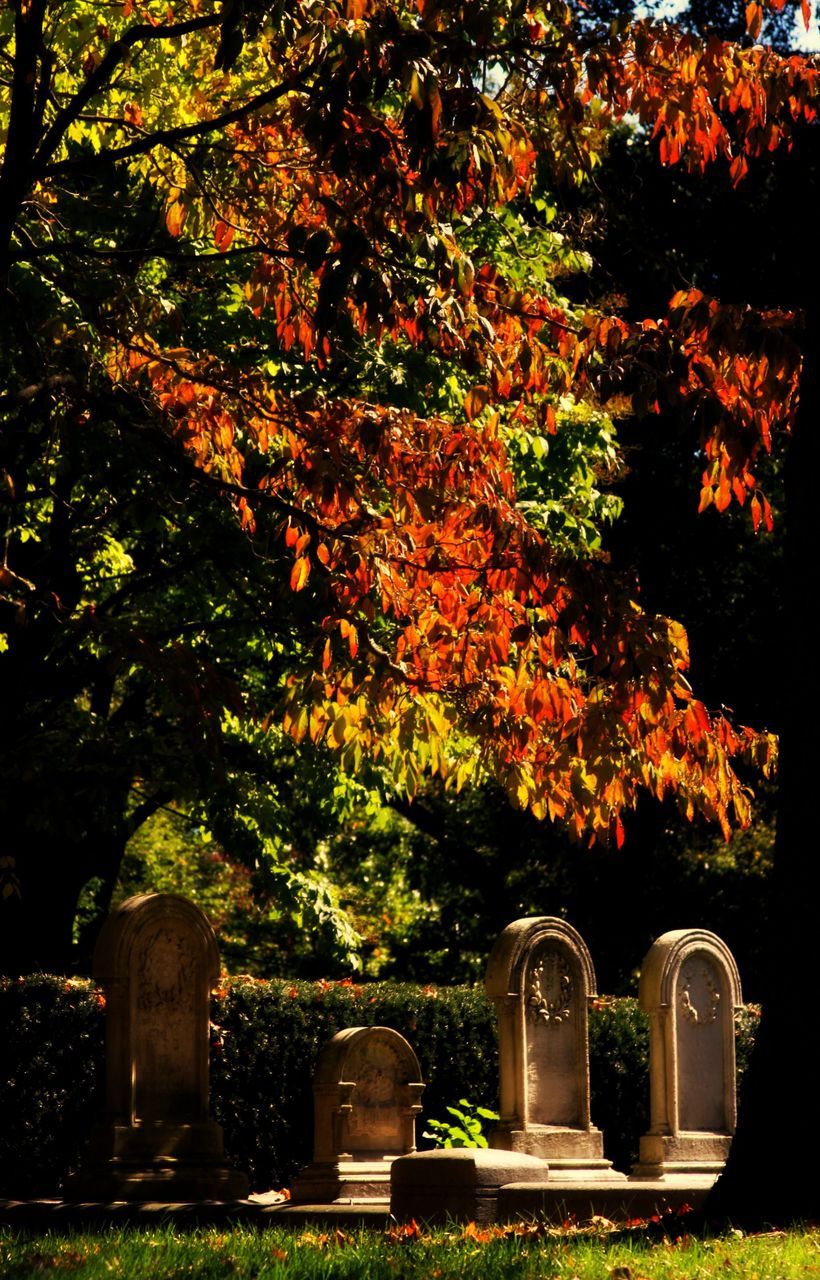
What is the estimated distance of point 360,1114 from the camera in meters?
12.9

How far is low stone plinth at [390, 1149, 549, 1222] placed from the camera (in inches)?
383

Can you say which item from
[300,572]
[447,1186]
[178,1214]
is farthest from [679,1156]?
[300,572]

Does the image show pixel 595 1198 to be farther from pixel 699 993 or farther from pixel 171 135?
pixel 171 135

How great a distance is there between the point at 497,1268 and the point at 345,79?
473 centimetres

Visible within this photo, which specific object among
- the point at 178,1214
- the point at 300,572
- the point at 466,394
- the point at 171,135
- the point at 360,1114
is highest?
the point at 171,135

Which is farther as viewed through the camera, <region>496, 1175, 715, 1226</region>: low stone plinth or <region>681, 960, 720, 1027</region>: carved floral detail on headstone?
<region>681, 960, 720, 1027</region>: carved floral detail on headstone

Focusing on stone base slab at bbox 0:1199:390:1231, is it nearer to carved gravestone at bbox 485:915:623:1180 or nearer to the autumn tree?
carved gravestone at bbox 485:915:623:1180

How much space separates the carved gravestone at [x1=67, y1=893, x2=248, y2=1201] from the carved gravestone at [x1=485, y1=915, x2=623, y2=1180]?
231cm

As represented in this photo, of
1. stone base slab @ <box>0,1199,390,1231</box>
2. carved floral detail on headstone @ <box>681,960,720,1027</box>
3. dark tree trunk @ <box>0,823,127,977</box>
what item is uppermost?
dark tree trunk @ <box>0,823,127,977</box>

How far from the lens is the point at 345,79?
614cm

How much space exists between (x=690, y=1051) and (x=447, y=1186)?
499 cm

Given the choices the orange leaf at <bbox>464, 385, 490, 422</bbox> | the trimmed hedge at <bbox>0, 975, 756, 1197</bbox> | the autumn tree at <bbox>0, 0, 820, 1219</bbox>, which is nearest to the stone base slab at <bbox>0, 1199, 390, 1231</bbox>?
the trimmed hedge at <bbox>0, 975, 756, 1197</bbox>

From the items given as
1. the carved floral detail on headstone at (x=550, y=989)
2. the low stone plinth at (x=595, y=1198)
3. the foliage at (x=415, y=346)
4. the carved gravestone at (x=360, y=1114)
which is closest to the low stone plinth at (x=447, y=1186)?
the low stone plinth at (x=595, y=1198)

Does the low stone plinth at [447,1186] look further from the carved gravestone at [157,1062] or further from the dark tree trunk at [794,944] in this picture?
the dark tree trunk at [794,944]
